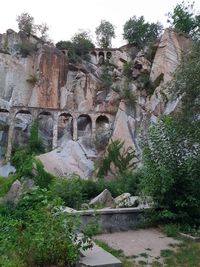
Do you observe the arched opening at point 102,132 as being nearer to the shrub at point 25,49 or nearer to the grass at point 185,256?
the shrub at point 25,49

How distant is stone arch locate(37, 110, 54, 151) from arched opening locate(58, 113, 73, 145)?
921mm

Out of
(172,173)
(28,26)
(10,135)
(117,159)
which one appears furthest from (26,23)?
(172,173)

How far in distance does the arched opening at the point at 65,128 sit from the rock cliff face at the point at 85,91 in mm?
100

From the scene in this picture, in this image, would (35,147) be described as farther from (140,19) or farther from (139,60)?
(140,19)

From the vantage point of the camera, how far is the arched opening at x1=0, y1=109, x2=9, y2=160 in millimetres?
32438

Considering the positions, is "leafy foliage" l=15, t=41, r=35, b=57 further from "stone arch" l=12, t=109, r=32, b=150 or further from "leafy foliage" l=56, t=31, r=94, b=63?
"stone arch" l=12, t=109, r=32, b=150

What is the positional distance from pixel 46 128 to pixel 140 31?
62.9ft

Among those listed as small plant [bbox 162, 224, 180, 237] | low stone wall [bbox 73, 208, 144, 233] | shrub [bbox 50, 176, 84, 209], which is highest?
shrub [bbox 50, 176, 84, 209]

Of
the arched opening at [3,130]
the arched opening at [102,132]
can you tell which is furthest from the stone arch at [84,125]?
the arched opening at [3,130]

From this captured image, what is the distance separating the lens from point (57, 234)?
17.8 feet

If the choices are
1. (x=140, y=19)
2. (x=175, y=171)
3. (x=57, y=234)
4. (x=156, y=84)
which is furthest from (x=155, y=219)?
(x=140, y=19)

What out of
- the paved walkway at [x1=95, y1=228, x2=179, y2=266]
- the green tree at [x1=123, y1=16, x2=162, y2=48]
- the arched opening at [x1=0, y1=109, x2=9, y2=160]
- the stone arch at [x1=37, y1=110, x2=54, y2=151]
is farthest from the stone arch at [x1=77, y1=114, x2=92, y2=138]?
the paved walkway at [x1=95, y1=228, x2=179, y2=266]

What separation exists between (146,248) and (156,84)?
2755 cm

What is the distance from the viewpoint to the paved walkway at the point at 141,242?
7.26 metres
